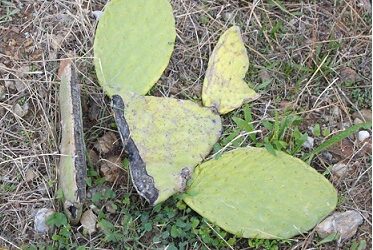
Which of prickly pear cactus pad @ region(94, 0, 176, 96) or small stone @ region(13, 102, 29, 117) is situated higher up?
prickly pear cactus pad @ region(94, 0, 176, 96)

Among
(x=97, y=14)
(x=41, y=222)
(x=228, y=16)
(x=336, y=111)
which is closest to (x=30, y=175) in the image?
(x=41, y=222)

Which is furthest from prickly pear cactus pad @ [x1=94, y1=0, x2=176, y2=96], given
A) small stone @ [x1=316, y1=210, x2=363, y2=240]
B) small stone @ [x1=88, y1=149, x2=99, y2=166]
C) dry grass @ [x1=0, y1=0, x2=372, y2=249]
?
small stone @ [x1=316, y1=210, x2=363, y2=240]

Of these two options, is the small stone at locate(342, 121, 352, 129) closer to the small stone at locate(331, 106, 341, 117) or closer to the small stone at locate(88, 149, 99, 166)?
the small stone at locate(331, 106, 341, 117)

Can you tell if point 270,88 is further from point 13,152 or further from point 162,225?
point 13,152

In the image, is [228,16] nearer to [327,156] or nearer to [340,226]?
[327,156]

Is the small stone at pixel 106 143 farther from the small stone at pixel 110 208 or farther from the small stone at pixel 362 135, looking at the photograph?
the small stone at pixel 362 135

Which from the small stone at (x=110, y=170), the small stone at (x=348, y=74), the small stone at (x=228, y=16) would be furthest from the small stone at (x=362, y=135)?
the small stone at (x=110, y=170)

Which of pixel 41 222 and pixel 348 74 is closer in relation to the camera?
pixel 41 222
